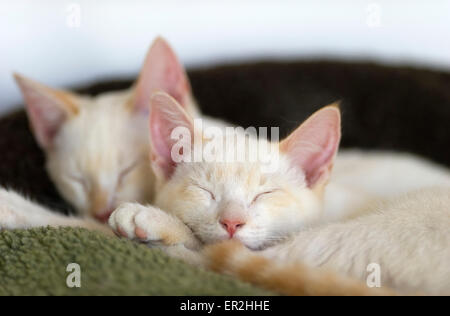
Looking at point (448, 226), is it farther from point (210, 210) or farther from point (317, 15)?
point (317, 15)

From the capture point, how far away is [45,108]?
1687 millimetres

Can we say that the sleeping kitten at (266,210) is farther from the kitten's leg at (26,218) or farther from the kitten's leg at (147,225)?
the kitten's leg at (26,218)

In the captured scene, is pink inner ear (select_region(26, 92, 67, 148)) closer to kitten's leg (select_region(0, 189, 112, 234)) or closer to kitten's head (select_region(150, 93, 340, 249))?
kitten's leg (select_region(0, 189, 112, 234))

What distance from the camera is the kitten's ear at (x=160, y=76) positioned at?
157 centimetres

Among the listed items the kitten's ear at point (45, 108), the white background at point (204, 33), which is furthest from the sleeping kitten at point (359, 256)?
the white background at point (204, 33)

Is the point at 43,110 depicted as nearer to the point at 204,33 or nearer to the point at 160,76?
the point at 160,76

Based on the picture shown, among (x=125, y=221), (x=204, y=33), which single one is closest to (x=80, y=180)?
(x=125, y=221)

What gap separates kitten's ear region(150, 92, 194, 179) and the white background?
0.88 metres

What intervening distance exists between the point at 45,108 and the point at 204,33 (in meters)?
0.96

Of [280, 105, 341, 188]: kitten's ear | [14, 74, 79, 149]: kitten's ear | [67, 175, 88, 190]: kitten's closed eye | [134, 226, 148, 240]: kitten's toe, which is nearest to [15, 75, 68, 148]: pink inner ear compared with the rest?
[14, 74, 79, 149]: kitten's ear

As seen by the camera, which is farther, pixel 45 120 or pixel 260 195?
pixel 45 120

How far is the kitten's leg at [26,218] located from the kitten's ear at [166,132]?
23 cm

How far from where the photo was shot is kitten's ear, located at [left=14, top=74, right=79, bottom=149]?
5.34 feet

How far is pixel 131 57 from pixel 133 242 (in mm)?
1385
